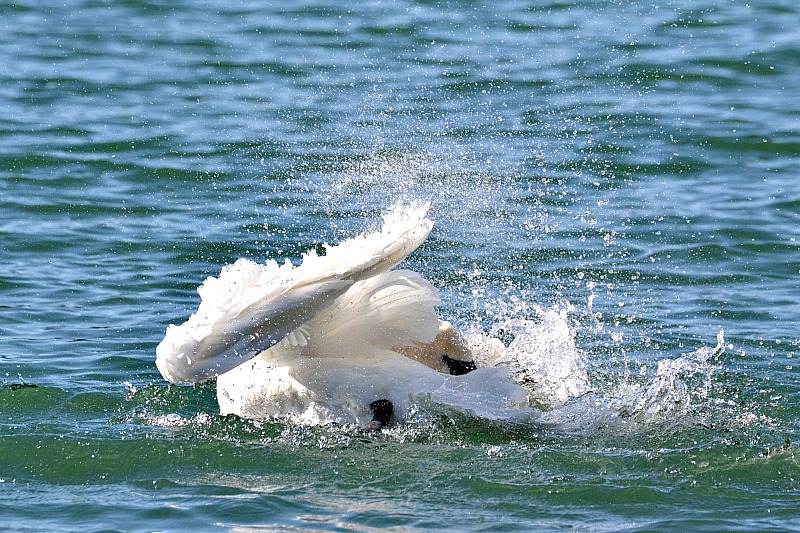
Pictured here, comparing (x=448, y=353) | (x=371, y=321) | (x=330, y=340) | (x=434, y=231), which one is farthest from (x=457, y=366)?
(x=434, y=231)

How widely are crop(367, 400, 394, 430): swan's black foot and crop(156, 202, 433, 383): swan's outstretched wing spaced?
2.28 ft

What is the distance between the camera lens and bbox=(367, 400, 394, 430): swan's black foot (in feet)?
21.9

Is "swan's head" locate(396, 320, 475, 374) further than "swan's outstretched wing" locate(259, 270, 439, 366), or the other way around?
"swan's head" locate(396, 320, 475, 374)

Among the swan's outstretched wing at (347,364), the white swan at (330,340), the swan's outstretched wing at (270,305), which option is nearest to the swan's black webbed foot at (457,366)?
the white swan at (330,340)

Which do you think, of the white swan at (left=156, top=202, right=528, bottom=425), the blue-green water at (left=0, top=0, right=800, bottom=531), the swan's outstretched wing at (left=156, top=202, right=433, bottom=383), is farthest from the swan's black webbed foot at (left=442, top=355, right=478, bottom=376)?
the swan's outstretched wing at (left=156, top=202, right=433, bottom=383)

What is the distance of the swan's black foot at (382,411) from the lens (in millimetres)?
6668

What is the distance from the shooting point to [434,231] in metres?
10.5

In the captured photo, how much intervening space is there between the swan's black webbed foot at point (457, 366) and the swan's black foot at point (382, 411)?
0.76 metres

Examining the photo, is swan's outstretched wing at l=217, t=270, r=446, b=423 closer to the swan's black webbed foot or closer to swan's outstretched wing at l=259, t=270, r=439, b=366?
swan's outstretched wing at l=259, t=270, r=439, b=366

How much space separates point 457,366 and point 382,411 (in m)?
0.82

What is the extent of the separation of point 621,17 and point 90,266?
9286 millimetres

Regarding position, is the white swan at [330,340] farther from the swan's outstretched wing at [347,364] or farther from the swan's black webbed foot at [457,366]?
the swan's black webbed foot at [457,366]

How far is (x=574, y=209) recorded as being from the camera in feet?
35.7

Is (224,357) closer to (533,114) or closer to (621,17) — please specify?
(533,114)
